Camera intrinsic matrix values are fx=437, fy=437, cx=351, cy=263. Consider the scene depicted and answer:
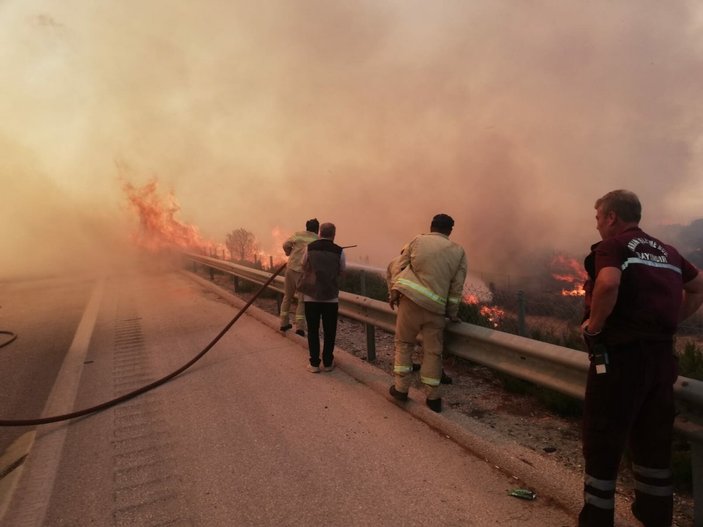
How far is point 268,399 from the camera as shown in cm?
397

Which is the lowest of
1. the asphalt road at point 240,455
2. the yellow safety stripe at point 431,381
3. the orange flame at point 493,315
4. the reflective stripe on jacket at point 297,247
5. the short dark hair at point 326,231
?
the asphalt road at point 240,455

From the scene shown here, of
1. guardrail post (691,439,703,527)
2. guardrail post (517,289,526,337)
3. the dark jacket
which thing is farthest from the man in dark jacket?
guardrail post (691,439,703,527)

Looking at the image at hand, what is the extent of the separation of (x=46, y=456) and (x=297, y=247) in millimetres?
3841

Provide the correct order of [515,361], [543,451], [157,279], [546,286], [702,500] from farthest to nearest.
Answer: [546,286], [157,279], [515,361], [543,451], [702,500]

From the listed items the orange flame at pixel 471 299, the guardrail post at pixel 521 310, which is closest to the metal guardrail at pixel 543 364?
the guardrail post at pixel 521 310

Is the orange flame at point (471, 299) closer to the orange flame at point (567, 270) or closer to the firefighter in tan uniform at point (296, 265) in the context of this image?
the firefighter in tan uniform at point (296, 265)

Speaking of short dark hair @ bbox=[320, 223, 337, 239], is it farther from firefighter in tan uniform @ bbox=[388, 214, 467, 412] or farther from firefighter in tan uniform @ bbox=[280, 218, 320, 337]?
firefighter in tan uniform @ bbox=[388, 214, 467, 412]

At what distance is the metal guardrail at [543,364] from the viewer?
6.80ft

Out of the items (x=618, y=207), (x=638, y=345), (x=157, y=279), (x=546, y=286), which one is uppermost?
(x=618, y=207)

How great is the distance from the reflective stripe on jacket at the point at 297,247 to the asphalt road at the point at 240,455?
134 cm

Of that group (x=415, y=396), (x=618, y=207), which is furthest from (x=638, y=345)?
(x=415, y=396)

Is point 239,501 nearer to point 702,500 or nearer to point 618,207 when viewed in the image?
point 702,500

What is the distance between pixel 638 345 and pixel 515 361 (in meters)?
1.19

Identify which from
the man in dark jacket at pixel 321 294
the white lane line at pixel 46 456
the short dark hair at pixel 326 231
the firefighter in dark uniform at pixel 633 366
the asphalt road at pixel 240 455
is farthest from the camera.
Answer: the short dark hair at pixel 326 231
